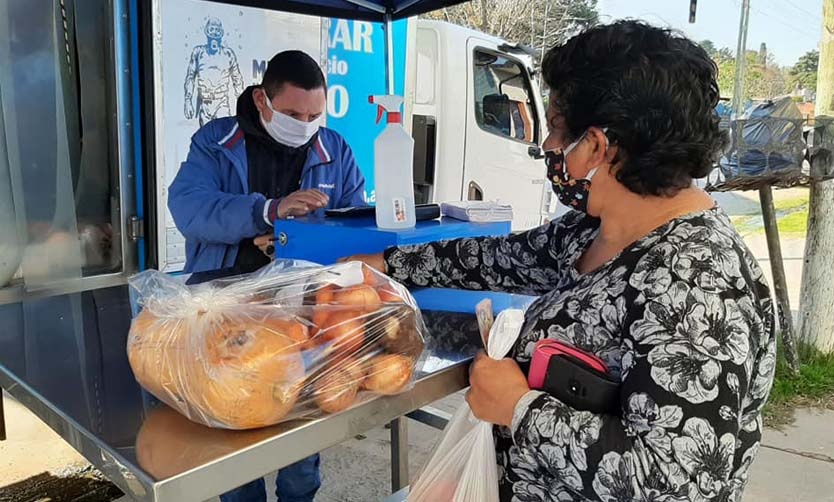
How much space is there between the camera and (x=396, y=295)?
3.29ft

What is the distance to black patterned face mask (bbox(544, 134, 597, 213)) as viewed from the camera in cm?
113

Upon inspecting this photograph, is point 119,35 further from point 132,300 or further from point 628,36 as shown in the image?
point 628,36

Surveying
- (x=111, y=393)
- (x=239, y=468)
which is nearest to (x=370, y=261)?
(x=111, y=393)

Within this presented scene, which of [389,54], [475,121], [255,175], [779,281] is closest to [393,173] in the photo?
[255,175]

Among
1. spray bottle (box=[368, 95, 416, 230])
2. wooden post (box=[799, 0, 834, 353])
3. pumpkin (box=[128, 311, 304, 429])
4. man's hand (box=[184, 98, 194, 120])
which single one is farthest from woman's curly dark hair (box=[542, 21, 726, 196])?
wooden post (box=[799, 0, 834, 353])

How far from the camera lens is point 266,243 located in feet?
6.50

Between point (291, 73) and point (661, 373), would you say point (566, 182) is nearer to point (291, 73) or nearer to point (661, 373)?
point (661, 373)

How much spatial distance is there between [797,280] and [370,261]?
6929 millimetres

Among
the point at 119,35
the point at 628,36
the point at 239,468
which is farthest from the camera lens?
the point at 119,35

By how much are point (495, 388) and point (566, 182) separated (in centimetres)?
39

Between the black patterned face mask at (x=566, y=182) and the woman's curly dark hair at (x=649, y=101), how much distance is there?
0.06 m

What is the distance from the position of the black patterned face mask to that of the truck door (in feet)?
13.6

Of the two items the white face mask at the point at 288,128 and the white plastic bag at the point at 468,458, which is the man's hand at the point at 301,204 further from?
the white plastic bag at the point at 468,458

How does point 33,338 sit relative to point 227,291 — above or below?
below
